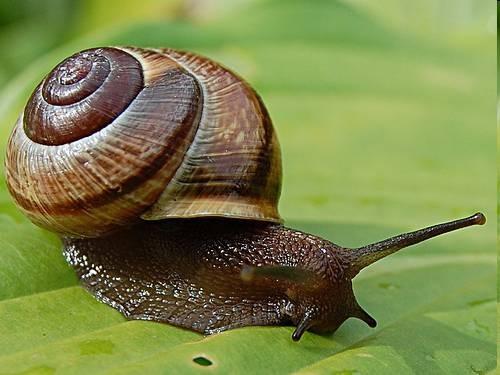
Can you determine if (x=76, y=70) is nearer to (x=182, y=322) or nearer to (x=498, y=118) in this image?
(x=182, y=322)

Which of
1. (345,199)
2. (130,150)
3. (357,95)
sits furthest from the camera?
(357,95)

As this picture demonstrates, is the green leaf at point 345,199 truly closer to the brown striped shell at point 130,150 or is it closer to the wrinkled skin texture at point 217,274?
the wrinkled skin texture at point 217,274

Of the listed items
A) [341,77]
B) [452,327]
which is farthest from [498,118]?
[452,327]

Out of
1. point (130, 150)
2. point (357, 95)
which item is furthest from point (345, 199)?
point (130, 150)

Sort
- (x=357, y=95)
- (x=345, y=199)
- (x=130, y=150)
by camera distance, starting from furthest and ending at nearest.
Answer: (x=357, y=95) → (x=345, y=199) → (x=130, y=150)

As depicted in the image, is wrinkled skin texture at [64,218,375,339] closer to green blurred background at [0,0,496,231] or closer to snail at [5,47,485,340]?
snail at [5,47,485,340]

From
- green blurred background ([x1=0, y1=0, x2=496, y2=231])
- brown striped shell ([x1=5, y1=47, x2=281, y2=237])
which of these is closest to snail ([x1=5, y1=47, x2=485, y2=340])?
brown striped shell ([x1=5, y1=47, x2=281, y2=237])

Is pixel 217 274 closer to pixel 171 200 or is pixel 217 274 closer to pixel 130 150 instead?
pixel 171 200

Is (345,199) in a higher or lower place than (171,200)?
lower
